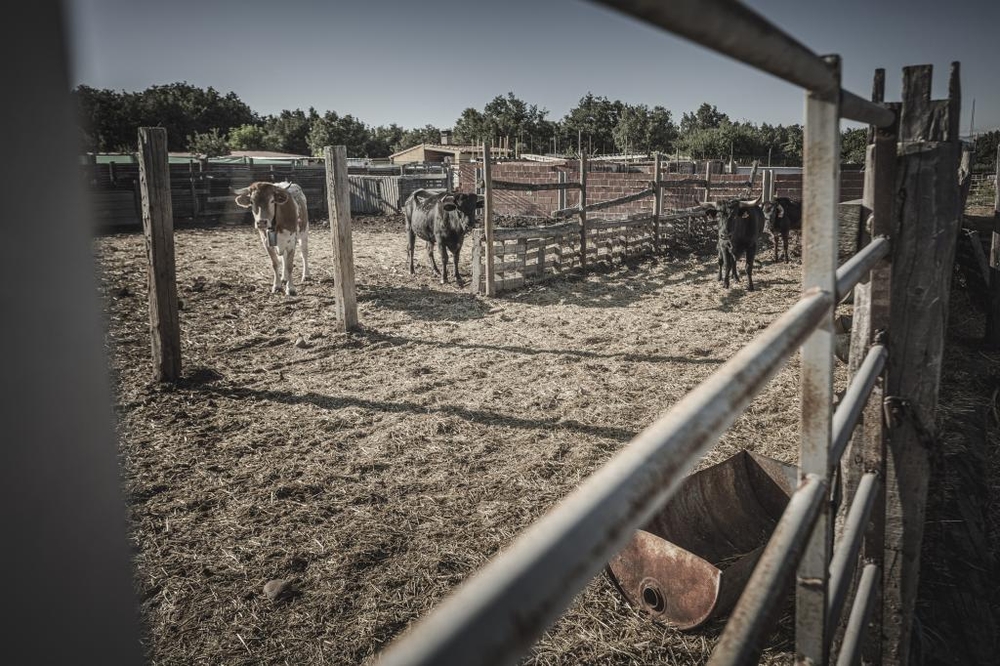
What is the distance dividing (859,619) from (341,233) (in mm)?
6019

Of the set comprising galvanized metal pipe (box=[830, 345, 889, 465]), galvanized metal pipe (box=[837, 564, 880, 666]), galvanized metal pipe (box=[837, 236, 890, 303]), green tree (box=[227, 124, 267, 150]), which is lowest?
galvanized metal pipe (box=[837, 564, 880, 666])

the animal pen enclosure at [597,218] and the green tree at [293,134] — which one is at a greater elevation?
the green tree at [293,134]

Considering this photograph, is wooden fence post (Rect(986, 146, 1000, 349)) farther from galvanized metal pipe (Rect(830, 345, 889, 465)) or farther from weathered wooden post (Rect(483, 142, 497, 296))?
weathered wooden post (Rect(483, 142, 497, 296))

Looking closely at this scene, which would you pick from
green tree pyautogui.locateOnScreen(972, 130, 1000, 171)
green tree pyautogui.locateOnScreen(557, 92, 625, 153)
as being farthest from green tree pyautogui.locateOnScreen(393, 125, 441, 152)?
green tree pyautogui.locateOnScreen(972, 130, 1000, 171)

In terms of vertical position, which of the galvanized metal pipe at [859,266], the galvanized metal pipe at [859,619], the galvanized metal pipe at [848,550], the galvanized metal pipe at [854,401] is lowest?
the galvanized metal pipe at [859,619]

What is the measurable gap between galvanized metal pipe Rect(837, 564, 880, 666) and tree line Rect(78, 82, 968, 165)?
64.9m

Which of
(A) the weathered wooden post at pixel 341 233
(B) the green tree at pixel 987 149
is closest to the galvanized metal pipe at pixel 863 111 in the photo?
(A) the weathered wooden post at pixel 341 233

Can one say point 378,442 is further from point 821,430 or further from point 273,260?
point 273,260

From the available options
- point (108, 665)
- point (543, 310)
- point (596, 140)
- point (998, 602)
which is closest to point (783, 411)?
point (998, 602)

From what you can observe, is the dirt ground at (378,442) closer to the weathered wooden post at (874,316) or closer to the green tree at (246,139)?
the weathered wooden post at (874,316)

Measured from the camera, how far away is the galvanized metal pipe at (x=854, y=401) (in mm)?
1249

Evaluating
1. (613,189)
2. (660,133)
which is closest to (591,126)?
(660,133)

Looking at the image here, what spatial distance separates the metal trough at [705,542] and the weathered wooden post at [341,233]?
4801mm

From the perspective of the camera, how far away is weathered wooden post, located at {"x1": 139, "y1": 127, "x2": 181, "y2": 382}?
480 cm
